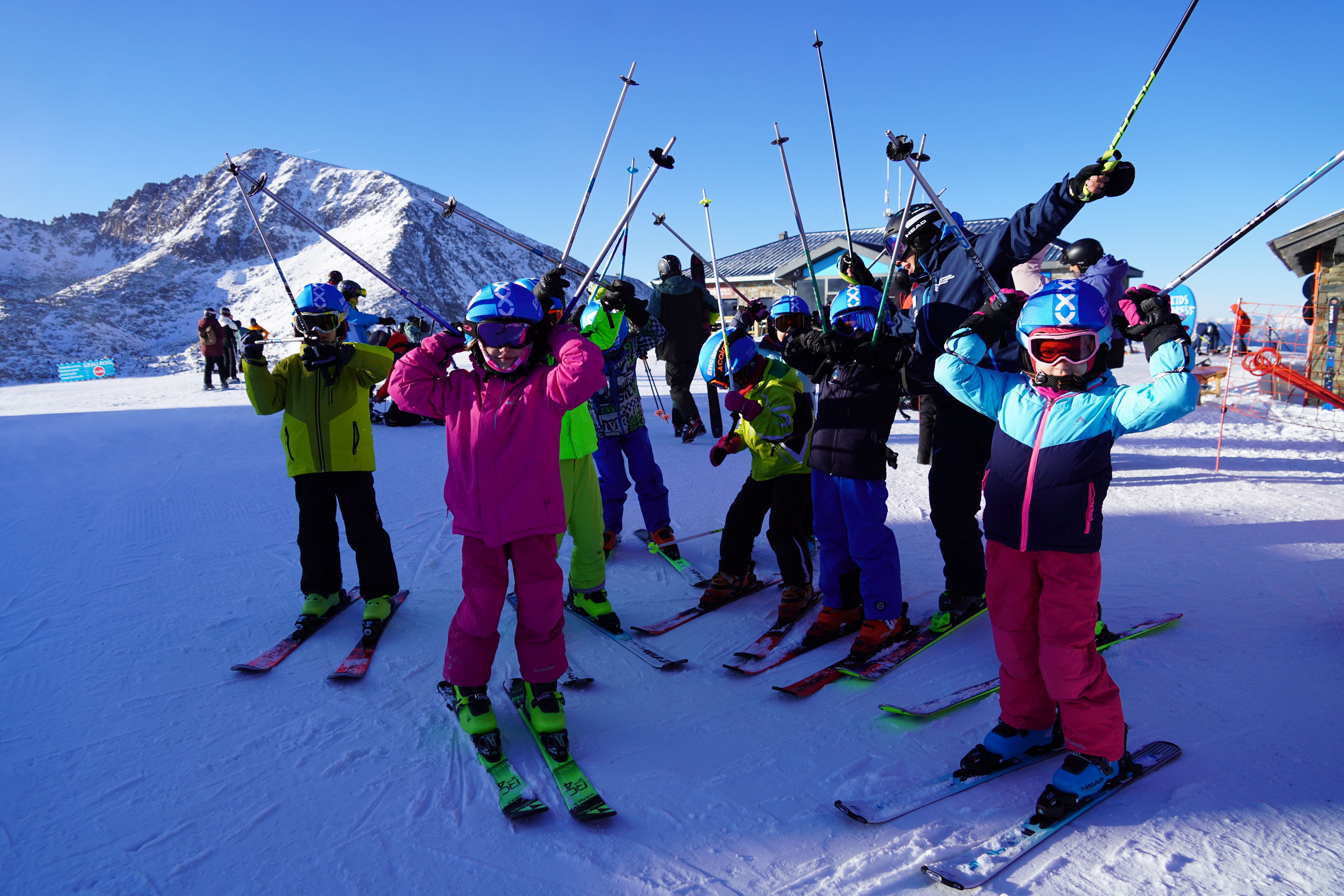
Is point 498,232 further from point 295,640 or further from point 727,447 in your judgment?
point 295,640

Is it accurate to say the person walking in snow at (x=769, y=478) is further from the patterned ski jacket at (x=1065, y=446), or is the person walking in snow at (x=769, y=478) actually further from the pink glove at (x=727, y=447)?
the patterned ski jacket at (x=1065, y=446)

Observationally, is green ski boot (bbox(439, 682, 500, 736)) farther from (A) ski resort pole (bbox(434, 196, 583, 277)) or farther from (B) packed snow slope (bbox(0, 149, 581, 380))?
(B) packed snow slope (bbox(0, 149, 581, 380))

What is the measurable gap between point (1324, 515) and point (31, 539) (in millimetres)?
9530

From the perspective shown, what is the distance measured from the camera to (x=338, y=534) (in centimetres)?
392

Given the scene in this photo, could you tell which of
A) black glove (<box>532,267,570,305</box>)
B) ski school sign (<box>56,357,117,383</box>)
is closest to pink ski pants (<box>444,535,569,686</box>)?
black glove (<box>532,267,570,305</box>)

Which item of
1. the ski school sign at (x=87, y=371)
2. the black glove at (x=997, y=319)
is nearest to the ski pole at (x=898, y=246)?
the black glove at (x=997, y=319)

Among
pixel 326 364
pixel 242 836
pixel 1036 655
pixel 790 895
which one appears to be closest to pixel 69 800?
pixel 242 836

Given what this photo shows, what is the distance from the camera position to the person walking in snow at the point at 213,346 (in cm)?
1320

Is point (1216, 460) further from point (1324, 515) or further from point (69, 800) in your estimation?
point (69, 800)

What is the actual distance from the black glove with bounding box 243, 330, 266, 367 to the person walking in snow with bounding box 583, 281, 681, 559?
76.3 inches

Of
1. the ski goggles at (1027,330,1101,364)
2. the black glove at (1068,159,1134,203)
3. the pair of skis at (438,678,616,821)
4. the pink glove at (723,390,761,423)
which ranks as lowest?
the pair of skis at (438,678,616,821)

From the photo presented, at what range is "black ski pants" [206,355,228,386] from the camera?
13.4 m

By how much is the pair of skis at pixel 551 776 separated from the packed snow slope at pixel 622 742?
0.04 meters

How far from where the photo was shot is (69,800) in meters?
2.39
